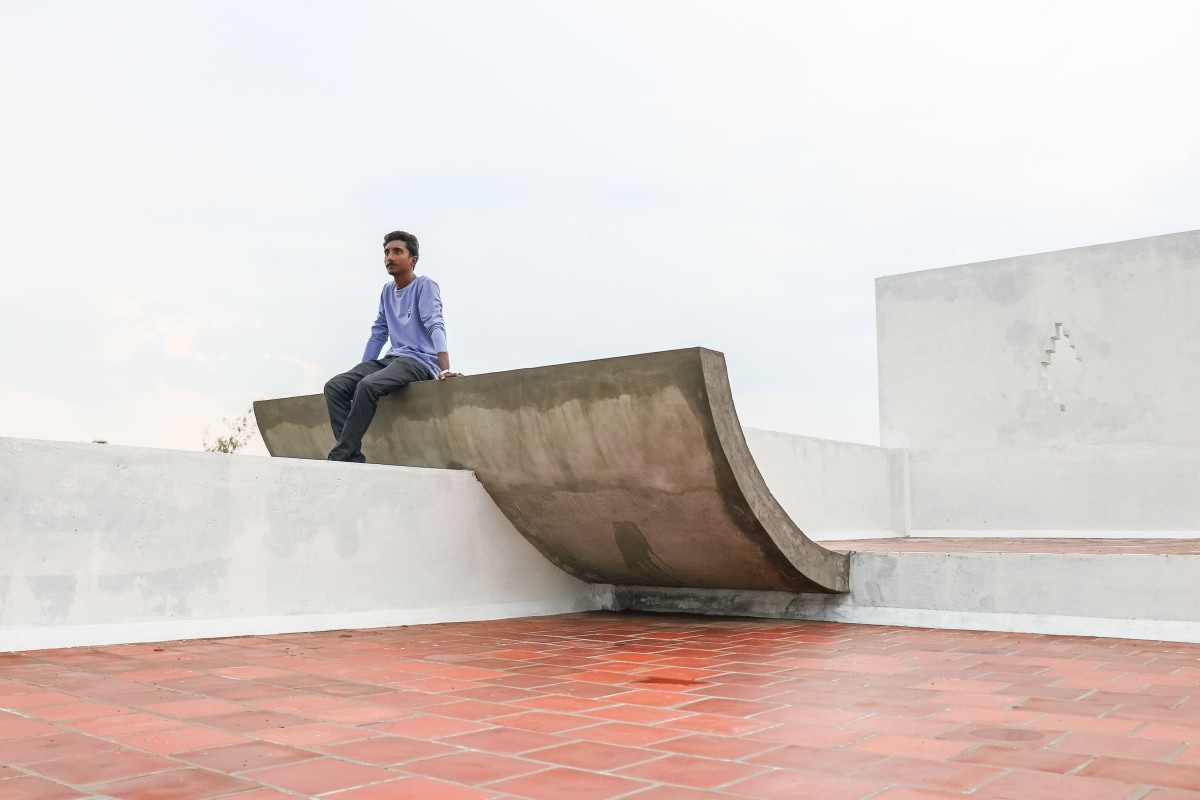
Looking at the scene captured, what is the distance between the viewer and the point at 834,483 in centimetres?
905

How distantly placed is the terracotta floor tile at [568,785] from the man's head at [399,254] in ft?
14.0

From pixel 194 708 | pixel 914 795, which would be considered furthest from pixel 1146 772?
pixel 194 708

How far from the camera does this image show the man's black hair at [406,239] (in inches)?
228

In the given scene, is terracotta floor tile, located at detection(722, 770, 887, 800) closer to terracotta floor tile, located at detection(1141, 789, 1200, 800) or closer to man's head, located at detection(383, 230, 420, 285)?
terracotta floor tile, located at detection(1141, 789, 1200, 800)

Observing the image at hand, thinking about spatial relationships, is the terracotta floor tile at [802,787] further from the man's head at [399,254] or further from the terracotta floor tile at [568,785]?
the man's head at [399,254]

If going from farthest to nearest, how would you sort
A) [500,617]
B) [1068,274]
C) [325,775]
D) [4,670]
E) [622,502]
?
[1068,274] < [500,617] < [622,502] < [4,670] < [325,775]

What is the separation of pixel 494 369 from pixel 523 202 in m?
4.81

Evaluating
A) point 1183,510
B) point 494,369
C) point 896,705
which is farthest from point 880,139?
point 896,705

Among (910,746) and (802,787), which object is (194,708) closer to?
(802,787)

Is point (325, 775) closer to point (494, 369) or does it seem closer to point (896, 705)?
point (896, 705)

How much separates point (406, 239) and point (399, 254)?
0.11m

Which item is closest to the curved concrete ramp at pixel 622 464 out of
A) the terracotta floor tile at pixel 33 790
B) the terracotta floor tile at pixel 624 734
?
the terracotta floor tile at pixel 624 734

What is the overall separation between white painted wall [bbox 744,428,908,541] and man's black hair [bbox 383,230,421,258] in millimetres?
2928

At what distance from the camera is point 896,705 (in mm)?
2771
